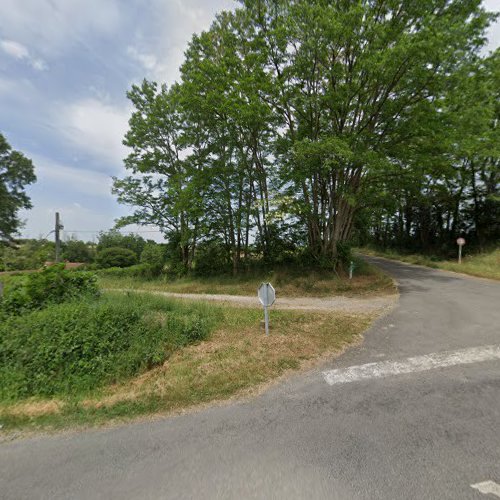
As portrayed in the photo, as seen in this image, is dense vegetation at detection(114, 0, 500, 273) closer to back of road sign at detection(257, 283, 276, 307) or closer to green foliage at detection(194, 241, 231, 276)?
green foliage at detection(194, 241, 231, 276)

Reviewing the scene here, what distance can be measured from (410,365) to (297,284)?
331 inches

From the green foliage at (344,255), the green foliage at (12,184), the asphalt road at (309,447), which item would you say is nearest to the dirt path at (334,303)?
the asphalt road at (309,447)

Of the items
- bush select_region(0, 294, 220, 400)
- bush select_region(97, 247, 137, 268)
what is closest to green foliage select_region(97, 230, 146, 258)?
bush select_region(97, 247, 137, 268)

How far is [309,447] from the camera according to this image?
104 inches

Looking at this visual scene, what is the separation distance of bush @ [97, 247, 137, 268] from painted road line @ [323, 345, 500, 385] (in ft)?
113

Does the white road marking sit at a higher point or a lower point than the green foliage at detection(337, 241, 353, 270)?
lower

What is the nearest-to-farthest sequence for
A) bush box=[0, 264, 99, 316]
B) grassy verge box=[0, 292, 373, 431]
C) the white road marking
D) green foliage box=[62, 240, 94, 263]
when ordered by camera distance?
the white road marking → grassy verge box=[0, 292, 373, 431] → bush box=[0, 264, 99, 316] → green foliage box=[62, 240, 94, 263]

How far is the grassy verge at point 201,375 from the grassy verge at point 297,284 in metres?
4.93

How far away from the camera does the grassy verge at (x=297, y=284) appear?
1142cm

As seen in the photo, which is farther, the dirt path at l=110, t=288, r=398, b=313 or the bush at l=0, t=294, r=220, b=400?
the dirt path at l=110, t=288, r=398, b=313

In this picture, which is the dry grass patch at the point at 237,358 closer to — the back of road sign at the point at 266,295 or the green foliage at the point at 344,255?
the back of road sign at the point at 266,295

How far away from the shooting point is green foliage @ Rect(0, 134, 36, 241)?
3228 centimetres

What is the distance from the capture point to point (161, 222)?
19.5 meters

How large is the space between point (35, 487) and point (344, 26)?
1428cm
